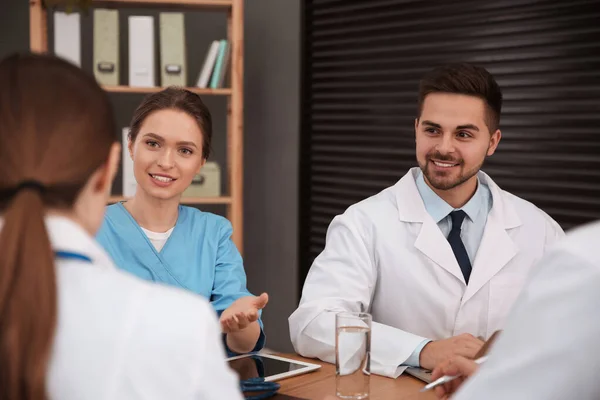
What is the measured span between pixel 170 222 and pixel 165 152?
220 mm

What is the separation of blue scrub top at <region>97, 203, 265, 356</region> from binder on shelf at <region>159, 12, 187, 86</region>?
1.40 m

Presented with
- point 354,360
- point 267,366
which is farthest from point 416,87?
point 354,360

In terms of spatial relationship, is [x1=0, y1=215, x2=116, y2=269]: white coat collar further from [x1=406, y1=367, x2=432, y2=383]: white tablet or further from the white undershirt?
the white undershirt

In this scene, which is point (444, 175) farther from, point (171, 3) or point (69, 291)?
point (171, 3)

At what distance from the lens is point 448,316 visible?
2.10 m

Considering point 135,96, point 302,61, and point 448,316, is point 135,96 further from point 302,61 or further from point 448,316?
point 448,316

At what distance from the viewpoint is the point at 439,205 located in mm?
2197

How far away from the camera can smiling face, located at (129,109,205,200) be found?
2.19 metres

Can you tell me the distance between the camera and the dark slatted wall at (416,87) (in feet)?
9.62

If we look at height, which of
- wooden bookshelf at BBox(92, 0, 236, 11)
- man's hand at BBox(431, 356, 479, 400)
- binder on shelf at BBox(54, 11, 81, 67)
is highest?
wooden bookshelf at BBox(92, 0, 236, 11)

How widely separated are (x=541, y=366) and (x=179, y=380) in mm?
445

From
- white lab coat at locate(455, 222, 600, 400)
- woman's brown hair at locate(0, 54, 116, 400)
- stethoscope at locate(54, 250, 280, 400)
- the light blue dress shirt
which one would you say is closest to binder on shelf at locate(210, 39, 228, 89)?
the light blue dress shirt

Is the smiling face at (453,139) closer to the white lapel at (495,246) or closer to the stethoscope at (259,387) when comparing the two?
the white lapel at (495,246)

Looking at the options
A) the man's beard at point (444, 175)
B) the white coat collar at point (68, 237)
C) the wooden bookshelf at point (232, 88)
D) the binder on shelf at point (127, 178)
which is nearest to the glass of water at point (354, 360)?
the white coat collar at point (68, 237)
